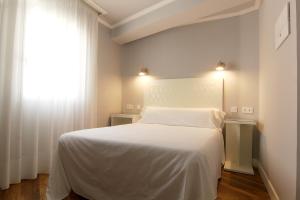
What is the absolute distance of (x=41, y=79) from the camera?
2.38m

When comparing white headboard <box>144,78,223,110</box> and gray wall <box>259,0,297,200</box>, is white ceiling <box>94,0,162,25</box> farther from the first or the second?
gray wall <box>259,0,297,200</box>

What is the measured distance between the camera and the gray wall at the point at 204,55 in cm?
287

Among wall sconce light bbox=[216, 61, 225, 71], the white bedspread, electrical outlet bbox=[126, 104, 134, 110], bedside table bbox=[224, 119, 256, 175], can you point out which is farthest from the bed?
electrical outlet bbox=[126, 104, 134, 110]

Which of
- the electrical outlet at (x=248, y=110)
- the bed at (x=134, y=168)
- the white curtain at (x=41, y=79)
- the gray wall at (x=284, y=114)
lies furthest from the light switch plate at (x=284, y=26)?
the white curtain at (x=41, y=79)

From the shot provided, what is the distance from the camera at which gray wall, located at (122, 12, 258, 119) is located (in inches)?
113

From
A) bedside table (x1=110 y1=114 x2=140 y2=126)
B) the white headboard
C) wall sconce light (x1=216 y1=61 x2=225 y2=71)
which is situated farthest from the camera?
bedside table (x1=110 y1=114 x2=140 y2=126)

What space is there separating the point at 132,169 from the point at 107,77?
8.42ft

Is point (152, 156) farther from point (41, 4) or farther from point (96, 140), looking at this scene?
point (41, 4)

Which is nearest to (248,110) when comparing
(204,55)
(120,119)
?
(204,55)

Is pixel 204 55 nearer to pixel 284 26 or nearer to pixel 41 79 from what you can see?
pixel 284 26

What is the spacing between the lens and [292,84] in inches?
49.6

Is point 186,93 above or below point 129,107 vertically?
above

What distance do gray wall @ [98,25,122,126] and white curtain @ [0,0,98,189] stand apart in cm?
33

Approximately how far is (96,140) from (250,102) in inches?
94.4
